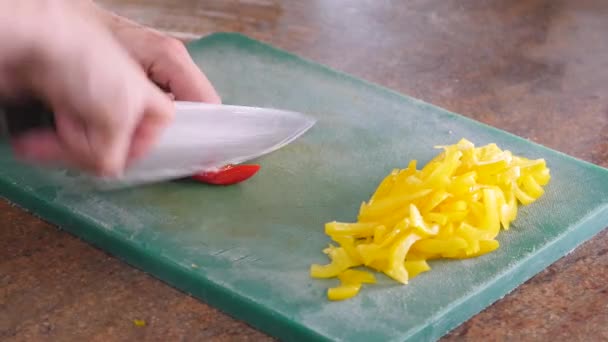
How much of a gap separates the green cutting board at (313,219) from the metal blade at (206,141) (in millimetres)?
33

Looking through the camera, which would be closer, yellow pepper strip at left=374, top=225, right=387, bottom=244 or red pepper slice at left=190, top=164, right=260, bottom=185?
yellow pepper strip at left=374, top=225, right=387, bottom=244

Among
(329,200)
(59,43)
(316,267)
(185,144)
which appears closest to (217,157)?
(185,144)

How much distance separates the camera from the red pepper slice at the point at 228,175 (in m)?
1.85

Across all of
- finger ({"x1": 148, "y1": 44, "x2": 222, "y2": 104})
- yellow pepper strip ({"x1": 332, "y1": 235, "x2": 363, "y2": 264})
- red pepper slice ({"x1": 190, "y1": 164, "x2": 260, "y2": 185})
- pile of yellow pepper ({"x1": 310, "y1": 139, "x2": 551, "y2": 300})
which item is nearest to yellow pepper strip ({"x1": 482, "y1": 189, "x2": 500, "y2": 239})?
pile of yellow pepper ({"x1": 310, "y1": 139, "x2": 551, "y2": 300})

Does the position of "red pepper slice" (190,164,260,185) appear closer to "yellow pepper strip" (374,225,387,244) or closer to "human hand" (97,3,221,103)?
"human hand" (97,3,221,103)

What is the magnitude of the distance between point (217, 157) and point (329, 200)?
213 mm

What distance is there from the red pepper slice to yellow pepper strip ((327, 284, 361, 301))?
376mm

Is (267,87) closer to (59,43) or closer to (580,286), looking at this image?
(580,286)

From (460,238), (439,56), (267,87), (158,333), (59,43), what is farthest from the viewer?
(439,56)

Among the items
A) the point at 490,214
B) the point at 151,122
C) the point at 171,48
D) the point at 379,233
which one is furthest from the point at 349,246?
the point at 171,48

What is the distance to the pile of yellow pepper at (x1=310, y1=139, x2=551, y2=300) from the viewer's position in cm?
161

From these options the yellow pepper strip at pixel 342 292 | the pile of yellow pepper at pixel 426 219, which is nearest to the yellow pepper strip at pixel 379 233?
the pile of yellow pepper at pixel 426 219

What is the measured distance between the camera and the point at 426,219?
1.65m

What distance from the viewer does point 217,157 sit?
6.00ft
